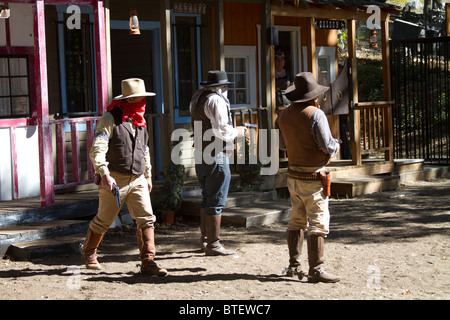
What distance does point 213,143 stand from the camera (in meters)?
7.78

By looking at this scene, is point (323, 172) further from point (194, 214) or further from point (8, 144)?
point (8, 144)

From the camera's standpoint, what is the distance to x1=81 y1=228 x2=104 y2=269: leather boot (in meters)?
7.17

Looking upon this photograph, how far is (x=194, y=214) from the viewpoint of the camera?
32.9 feet

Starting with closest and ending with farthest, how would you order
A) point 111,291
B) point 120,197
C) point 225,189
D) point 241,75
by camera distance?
point 111,291
point 120,197
point 225,189
point 241,75

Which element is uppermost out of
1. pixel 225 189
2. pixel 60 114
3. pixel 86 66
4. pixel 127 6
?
pixel 127 6

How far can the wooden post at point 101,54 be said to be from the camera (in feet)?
30.4

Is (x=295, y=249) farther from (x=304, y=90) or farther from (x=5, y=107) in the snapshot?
(x=5, y=107)

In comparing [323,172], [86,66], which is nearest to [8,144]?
[86,66]

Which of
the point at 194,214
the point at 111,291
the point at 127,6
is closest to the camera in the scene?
the point at 111,291

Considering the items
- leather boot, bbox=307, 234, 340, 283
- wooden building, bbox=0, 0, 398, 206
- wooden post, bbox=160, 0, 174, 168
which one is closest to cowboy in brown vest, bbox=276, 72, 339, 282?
leather boot, bbox=307, 234, 340, 283

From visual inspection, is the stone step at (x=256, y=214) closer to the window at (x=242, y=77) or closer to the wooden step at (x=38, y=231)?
the wooden step at (x=38, y=231)

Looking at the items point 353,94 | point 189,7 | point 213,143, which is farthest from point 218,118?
point 353,94

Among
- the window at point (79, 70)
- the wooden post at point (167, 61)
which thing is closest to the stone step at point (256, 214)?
the wooden post at point (167, 61)

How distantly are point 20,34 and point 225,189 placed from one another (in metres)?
3.83
